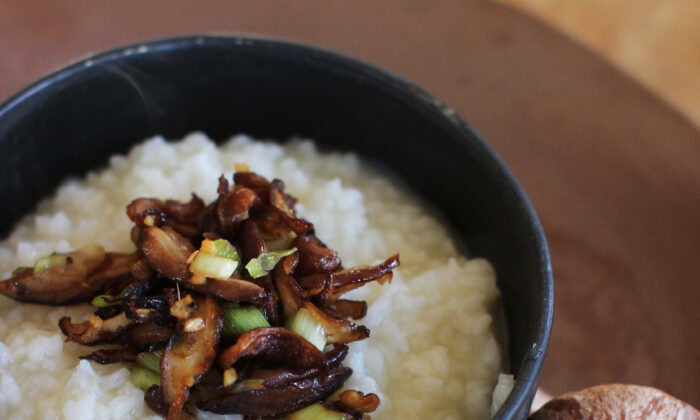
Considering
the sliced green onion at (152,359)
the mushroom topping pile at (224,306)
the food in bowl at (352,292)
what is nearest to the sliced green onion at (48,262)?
the mushroom topping pile at (224,306)

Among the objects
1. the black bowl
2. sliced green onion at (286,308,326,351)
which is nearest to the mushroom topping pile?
sliced green onion at (286,308,326,351)

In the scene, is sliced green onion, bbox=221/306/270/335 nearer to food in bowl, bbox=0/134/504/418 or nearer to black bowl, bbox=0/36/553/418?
food in bowl, bbox=0/134/504/418

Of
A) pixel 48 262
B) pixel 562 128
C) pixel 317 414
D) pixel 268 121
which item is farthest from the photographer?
pixel 562 128

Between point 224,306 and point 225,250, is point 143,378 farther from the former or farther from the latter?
point 225,250

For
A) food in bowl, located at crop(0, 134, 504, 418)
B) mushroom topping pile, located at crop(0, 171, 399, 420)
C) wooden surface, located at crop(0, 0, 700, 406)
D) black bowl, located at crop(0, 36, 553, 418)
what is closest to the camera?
mushroom topping pile, located at crop(0, 171, 399, 420)

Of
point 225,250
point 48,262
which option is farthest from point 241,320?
point 48,262

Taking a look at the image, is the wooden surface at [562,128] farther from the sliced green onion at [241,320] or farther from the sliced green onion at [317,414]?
the sliced green onion at [241,320]

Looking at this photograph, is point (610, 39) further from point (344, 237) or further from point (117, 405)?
point (117, 405)
